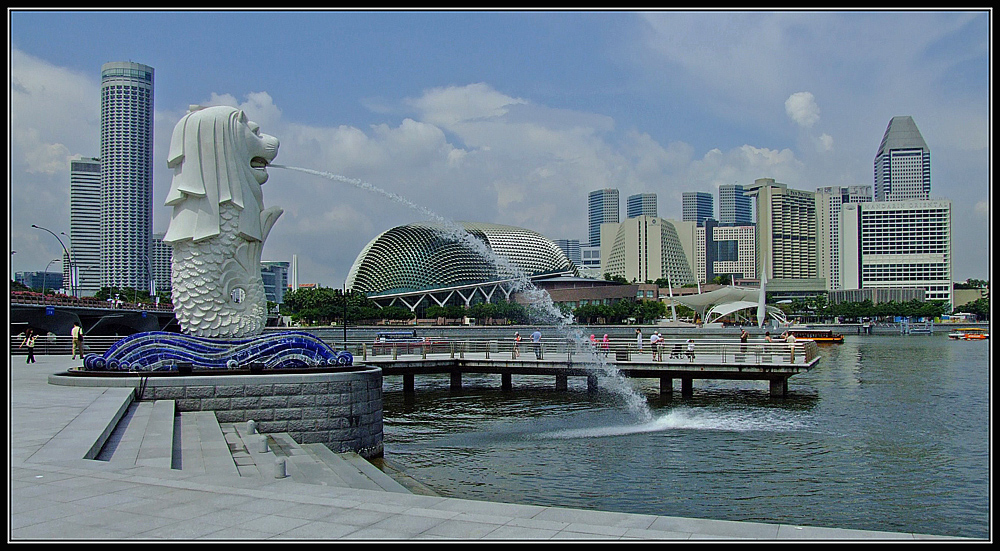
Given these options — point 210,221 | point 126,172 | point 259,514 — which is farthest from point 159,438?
point 126,172

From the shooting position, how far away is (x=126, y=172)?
172875 mm

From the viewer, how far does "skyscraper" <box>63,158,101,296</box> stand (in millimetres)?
160500

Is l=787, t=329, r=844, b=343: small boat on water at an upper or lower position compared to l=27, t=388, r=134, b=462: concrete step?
lower

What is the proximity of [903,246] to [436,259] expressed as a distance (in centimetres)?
10693

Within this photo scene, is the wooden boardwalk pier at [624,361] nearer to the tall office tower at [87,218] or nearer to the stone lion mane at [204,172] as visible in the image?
the stone lion mane at [204,172]

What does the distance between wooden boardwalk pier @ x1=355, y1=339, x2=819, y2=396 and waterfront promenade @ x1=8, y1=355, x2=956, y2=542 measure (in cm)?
2136

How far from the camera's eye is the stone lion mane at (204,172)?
1817 centimetres

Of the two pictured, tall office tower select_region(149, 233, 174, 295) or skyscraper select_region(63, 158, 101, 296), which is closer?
skyscraper select_region(63, 158, 101, 296)

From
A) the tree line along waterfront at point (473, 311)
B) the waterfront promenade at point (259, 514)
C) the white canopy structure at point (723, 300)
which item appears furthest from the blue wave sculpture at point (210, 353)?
the white canopy structure at point (723, 300)

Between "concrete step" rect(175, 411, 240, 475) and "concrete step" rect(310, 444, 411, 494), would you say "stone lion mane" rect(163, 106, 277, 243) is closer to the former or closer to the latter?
"concrete step" rect(175, 411, 240, 475)

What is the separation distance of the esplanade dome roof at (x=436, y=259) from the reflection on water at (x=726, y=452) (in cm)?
8966

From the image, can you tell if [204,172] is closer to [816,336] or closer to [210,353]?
[210,353]

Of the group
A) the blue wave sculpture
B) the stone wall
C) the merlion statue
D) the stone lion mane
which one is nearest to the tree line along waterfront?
the merlion statue

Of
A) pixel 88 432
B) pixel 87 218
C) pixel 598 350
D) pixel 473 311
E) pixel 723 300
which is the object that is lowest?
pixel 473 311
